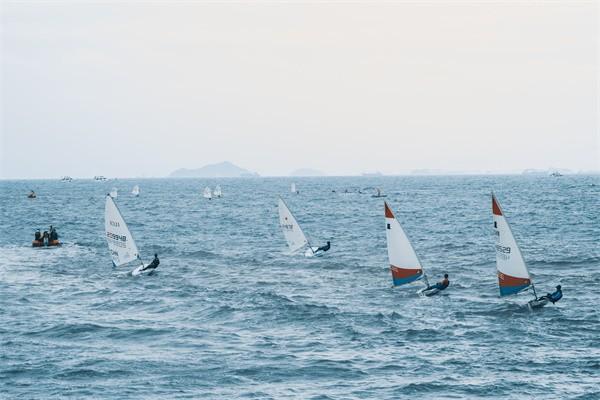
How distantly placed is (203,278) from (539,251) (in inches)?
1184

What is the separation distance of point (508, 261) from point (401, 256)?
6718mm

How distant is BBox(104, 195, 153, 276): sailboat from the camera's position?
1949 inches

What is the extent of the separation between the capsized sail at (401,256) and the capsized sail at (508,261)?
5251mm

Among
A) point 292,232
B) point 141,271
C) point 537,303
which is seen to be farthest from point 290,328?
point 292,232

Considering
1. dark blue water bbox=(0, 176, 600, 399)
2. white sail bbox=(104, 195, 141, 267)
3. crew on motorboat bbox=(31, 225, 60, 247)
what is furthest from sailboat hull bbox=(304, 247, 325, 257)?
crew on motorboat bbox=(31, 225, 60, 247)

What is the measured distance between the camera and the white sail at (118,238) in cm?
4956

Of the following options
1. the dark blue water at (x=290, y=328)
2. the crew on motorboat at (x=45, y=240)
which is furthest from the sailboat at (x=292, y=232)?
the crew on motorboat at (x=45, y=240)

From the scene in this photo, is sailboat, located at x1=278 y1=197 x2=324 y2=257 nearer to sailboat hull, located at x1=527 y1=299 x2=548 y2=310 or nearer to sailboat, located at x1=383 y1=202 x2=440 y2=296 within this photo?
sailboat, located at x1=383 y1=202 x2=440 y2=296

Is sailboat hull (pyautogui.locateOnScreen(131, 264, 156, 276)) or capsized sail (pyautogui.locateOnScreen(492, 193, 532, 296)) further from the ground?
capsized sail (pyautogui.locateOnScreen(492, 193, 532, 296))

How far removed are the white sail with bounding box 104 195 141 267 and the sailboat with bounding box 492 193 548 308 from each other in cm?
2603

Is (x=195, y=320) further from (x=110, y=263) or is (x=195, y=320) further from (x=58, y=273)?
(x=110, y=263)

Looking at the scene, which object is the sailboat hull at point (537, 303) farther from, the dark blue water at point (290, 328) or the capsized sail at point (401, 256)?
the capsized sail at point (401, 256)

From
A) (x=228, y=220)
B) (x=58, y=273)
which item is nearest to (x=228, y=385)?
(x=58, y=273)

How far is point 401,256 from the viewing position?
1646 inches
